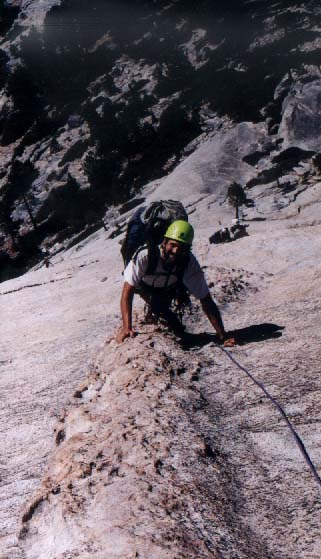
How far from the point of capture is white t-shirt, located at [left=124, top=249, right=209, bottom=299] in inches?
207

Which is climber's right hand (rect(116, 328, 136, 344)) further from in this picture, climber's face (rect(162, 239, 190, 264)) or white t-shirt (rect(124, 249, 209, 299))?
climber's face (rect(162, 239, 190, 264))

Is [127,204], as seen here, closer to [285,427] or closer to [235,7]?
[285,427]

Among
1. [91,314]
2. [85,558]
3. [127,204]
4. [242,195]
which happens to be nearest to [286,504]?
[85,558]

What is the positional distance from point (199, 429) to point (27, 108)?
234 ft

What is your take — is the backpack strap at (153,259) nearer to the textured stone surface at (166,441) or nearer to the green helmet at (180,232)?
the green helmet at (180,232)

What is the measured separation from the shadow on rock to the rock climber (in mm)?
213

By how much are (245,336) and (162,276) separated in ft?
4.30

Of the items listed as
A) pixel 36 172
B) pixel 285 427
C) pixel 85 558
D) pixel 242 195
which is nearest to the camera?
pixel 85 558

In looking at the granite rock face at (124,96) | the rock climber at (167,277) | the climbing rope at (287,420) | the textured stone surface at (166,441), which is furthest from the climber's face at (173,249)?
the granite rock face at (124,96)

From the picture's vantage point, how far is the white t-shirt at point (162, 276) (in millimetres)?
5266

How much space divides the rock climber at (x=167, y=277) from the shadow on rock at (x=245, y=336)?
0.70 feet

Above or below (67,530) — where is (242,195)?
below

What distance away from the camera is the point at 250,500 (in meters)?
3.08

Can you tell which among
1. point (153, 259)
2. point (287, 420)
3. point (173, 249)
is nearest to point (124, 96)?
point (153, 259)
